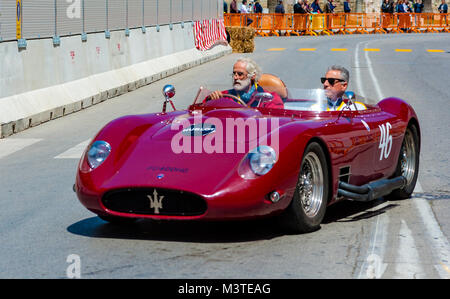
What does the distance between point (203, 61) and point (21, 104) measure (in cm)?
1646

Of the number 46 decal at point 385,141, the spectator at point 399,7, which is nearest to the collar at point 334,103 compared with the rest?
the number 46 decal at point 385,141

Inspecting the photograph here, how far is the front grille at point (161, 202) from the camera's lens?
6621 mm

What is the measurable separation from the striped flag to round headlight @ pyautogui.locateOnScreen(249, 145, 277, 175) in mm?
24699

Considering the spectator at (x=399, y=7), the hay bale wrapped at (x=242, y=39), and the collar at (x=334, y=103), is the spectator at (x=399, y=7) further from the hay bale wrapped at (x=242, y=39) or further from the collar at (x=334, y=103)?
the collar at (x=334, y=103)

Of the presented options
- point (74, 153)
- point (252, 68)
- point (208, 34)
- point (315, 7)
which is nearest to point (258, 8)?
point (315, 7)

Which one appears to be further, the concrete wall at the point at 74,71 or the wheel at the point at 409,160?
the concrete wall at the point at 74,71

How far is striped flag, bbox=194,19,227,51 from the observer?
1260 inches

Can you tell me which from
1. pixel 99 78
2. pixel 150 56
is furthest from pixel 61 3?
pixel 150 56

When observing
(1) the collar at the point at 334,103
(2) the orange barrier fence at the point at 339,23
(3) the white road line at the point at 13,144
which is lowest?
(3) the white road line at the point at 13,144

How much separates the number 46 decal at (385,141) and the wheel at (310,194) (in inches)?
43.1

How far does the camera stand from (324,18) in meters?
55.0

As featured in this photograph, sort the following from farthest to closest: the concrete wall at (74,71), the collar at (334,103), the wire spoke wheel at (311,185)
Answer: the concrete wall at (74,71) < the collar at (334,103) < the wire spoke wheel at (311,185)

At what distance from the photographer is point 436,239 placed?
7.05m
